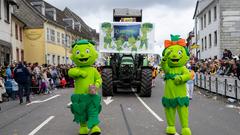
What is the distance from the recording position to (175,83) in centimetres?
882

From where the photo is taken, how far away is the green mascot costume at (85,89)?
28.6 feet

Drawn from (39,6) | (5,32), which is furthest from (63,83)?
(39,6)

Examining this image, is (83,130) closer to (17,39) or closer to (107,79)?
(107,79)

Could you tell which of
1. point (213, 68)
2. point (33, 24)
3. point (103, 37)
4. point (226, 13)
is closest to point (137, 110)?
point (103, 37)

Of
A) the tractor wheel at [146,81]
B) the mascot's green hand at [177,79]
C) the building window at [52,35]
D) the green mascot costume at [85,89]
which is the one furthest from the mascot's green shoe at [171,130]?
the building window at [52,35]

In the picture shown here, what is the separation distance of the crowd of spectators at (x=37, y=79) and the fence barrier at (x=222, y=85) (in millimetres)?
8598

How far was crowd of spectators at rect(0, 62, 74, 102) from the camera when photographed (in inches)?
726

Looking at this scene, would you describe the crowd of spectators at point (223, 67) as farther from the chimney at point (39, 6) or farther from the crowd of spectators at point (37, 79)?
the chimney at point (39, 6)

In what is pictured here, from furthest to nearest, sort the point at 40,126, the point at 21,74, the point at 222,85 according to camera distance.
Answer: the point at 222,85, the point at 21,74, the point at 40,126

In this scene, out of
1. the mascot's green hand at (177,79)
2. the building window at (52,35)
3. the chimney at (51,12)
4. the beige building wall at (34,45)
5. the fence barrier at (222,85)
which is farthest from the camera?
the chimney at (51,12)

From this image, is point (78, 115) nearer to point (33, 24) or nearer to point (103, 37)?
point (103, 37)

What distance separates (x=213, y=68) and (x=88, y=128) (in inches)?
634

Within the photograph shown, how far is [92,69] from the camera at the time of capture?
914 cm

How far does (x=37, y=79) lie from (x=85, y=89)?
1360 cm
